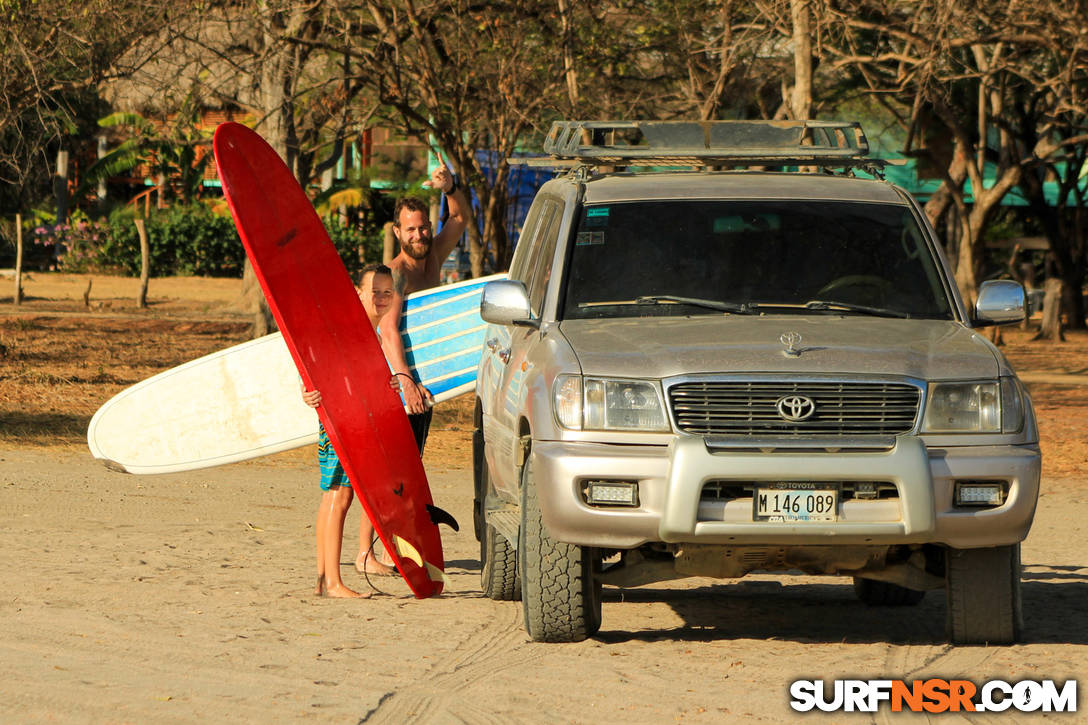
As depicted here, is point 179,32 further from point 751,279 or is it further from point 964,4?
point 751,279

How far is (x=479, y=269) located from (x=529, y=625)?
10.9 meters

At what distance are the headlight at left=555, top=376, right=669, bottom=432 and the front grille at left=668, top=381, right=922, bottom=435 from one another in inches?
3.2

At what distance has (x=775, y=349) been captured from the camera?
18.9ft

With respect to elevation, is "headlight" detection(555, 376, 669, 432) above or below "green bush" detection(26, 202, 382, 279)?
above

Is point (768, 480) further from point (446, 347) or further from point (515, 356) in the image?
point (446, 347)

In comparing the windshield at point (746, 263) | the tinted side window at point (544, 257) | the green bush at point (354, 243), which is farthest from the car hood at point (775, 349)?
the green bush at point (354, 243)

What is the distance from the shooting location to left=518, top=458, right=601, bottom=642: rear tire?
233 inches

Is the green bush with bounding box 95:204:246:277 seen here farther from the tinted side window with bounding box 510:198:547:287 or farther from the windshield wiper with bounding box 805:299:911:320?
the windshield wiper with bounding box 805:299:911:320

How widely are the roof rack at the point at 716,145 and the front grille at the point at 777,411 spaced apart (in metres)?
1.77

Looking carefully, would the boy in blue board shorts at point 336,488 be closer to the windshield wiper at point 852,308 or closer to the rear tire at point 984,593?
the windshield wiper at point 852,308

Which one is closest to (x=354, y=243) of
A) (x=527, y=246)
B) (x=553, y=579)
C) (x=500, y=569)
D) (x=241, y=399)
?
(x=241, y=399)

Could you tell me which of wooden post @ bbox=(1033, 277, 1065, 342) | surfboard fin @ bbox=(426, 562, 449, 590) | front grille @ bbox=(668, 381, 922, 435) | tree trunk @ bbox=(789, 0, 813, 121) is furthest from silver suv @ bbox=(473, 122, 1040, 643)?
wooden post @ bbox=(1033, 277, 1065, 342)

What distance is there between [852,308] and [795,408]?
1.01m

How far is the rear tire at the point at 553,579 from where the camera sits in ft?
19.4
